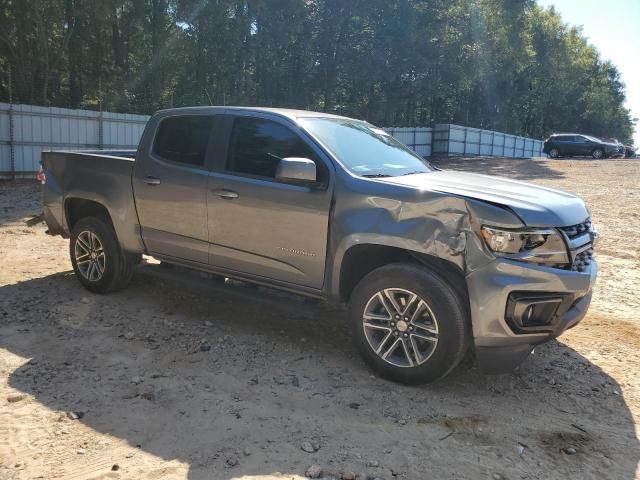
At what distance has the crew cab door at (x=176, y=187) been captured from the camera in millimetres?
5168

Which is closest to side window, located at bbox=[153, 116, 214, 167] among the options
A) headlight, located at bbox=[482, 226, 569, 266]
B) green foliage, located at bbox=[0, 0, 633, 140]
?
headlight, located at bbox=[482, 226, 569, 266]

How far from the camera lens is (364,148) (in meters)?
4.91

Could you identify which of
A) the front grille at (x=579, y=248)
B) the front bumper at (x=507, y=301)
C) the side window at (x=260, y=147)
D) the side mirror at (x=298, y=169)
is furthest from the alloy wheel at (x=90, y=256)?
the front grille at (x=579, y=248)

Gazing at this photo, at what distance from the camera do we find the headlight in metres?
3.74

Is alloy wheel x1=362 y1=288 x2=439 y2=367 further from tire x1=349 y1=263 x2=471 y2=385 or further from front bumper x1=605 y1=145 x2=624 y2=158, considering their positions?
front bumper x1=605 y1=145 x2=624 y2=158

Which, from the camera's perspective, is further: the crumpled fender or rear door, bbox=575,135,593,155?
rear door, bbox=575,135,593,155

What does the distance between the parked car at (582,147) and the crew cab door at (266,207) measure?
116ft

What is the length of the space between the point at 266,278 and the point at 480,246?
1.80 m

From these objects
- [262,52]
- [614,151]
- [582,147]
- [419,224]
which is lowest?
[419,224]

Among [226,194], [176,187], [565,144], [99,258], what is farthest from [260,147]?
[565,144]

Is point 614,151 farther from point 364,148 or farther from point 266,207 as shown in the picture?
point 266,207

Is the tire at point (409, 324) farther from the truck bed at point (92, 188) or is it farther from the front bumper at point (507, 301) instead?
the truck bed at point (92, 188)

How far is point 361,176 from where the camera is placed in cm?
443

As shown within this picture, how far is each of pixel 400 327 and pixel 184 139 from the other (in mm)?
2738
